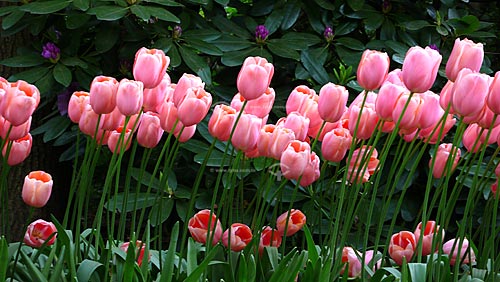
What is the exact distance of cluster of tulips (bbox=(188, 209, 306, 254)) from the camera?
1388 mm

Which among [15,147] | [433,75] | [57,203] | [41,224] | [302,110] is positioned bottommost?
[57,203]

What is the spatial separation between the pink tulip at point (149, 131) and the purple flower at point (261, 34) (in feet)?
4.39

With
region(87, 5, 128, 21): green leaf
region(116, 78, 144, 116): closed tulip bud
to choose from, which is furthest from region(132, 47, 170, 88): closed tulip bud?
region(87, 5, 128, 21): green leaf

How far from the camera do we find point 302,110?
1422mm

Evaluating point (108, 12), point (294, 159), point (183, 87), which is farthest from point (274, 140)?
point (108, 12)

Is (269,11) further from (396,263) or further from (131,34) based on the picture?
(396,263)

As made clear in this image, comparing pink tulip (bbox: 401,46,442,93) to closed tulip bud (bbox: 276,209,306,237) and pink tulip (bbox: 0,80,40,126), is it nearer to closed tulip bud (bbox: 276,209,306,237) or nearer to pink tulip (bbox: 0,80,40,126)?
closed tulip bud (bbox: 276,209,306,237)

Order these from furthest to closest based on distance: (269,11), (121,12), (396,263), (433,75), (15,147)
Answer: (269,11) → (121,12) → (396,263) → (15,147) → (433,75)

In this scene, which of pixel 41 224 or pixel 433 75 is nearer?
pixel 433 75

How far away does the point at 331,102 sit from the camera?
131 cm

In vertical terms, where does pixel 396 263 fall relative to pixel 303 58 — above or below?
below

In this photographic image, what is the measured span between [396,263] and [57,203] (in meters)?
1.68

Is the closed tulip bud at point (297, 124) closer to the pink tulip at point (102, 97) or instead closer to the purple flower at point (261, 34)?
the pink tulip at point (102, 97)

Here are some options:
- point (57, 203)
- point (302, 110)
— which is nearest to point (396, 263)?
point (302, 110)
